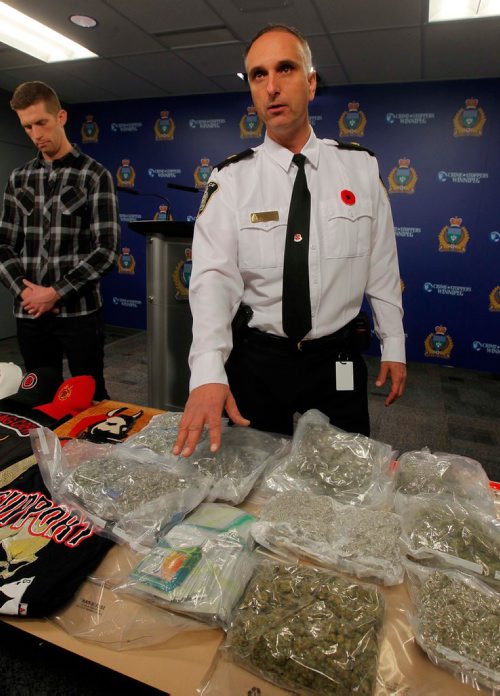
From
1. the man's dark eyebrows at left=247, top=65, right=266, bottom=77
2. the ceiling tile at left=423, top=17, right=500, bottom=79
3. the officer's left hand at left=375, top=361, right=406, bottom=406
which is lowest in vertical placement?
the officer's left hand at left=375, top=361, right=406, bottom=406

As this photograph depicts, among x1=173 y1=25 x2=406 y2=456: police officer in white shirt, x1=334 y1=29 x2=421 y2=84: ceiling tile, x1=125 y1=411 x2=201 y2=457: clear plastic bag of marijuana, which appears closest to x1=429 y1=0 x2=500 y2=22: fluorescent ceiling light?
x1=334 y1=29 x2=421 y2=84: ceiling tile

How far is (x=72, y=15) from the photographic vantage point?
3.04 m

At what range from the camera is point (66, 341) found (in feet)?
5.98

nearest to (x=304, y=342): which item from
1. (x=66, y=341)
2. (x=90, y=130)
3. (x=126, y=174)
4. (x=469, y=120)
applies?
(x=66, y=341)

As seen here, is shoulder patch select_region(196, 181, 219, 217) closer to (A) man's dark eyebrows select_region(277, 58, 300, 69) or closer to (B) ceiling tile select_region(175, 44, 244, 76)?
(A) man's dark eyebrows select_region(277, 58, 300, 69)

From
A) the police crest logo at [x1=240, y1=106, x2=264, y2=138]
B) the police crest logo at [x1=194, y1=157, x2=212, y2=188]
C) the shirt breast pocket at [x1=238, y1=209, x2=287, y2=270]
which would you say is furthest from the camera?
the police crest logo at [x1=194, y1=157, x2=212, y2=188]

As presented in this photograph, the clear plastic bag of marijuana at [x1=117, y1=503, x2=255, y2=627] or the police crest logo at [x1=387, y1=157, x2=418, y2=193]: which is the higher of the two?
the police crest logo at [x1=387, y1=157, x2=418, y2=193]

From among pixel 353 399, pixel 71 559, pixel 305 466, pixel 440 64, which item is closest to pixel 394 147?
pixel 440 64

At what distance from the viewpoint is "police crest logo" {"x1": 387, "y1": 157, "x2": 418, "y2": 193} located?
402 cm

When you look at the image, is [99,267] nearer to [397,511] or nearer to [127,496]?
[127,496]

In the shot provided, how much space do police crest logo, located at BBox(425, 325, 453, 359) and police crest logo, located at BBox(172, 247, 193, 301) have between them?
2.80 m

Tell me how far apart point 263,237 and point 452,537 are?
779 millimetres

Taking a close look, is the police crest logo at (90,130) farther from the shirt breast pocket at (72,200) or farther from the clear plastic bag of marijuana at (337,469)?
the clear plastic bag of marijuana at (337,469)

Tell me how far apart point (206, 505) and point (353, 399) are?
565mm
